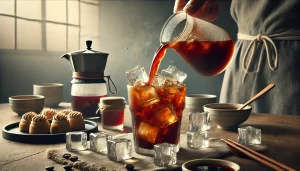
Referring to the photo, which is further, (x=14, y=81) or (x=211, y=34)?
(x=14, y=81)

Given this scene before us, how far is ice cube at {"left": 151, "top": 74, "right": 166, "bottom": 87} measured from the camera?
1202mm

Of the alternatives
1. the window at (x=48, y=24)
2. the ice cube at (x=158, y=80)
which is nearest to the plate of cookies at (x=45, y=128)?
the ice cube at (x=158, y=80)

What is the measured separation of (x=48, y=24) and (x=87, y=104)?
272 cm

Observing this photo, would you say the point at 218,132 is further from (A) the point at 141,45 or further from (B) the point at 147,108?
(A) the point at 141,45

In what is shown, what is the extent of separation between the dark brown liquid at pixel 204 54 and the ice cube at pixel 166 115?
0.16 meters

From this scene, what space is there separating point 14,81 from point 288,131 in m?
2.94

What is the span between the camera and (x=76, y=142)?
1230 mm

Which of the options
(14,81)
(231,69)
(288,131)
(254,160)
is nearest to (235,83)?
(231,69)

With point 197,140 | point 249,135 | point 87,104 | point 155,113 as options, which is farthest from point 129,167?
point 87,104

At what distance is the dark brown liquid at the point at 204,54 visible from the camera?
51.8 inches

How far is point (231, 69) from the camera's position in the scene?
8.61 ft

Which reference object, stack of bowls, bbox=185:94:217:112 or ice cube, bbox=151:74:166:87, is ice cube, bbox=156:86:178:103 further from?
stack of bowls, bbox=185:94:217:112

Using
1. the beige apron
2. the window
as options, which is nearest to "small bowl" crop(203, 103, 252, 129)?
the beige apron

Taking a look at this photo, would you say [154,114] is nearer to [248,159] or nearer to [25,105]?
[248,159]
